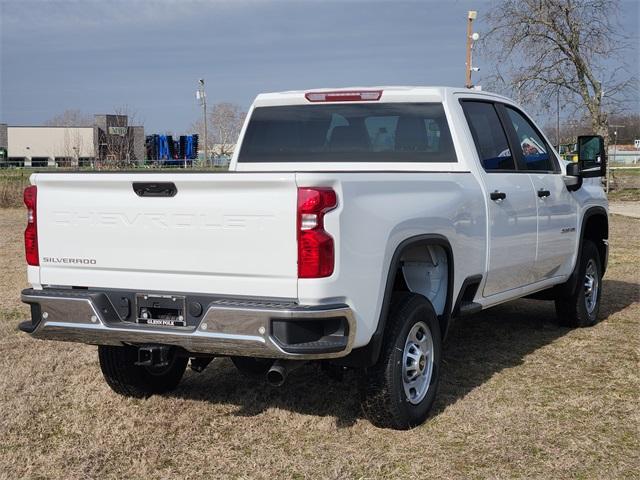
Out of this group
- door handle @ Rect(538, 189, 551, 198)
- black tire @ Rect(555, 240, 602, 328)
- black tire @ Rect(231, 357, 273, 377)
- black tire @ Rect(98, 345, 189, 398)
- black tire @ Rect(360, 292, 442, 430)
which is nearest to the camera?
black tire @ Rect(360, 292, 442, 430)

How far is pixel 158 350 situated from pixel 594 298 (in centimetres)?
486

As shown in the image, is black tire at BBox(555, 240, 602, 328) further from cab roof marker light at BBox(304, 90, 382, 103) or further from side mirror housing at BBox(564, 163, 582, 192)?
cab roof marker light at BBox(304, 90, 382, 103)

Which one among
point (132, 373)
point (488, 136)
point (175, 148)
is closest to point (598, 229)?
point (488, 136)

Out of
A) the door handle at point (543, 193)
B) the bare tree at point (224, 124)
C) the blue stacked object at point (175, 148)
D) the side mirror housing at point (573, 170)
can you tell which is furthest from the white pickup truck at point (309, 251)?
the bare tree at point (224, 124)

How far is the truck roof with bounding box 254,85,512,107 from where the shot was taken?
5891mm

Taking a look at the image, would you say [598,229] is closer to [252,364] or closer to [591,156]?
[591,156]

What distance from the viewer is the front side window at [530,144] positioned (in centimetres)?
659

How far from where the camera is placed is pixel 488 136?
6.10m

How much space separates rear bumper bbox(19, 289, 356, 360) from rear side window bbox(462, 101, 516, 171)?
7.38 feet

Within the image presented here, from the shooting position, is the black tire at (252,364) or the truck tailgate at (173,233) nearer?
the truck tailgate at (173,233)

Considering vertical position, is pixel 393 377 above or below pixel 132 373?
above

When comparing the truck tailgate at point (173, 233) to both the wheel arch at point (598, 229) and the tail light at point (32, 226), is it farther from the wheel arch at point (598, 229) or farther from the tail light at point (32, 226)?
the wheel arch at point (598, 229)

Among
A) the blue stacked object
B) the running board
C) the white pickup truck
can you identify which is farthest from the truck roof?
the blue stacked object

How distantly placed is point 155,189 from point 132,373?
5.19 ft
